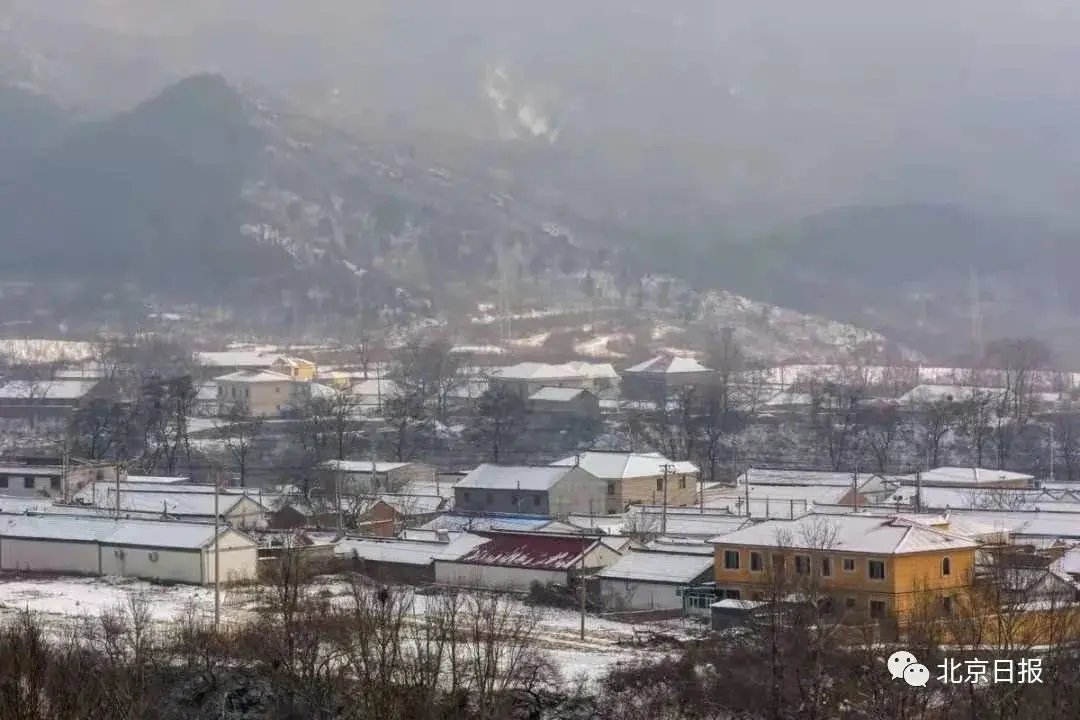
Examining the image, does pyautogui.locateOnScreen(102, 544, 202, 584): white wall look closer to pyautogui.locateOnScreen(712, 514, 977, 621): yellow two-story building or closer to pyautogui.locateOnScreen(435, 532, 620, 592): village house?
pyautogui.locateOnScreen(435, 532, 620, 592): village house

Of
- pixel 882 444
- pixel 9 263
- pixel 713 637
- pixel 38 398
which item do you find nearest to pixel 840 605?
pixel 713 637

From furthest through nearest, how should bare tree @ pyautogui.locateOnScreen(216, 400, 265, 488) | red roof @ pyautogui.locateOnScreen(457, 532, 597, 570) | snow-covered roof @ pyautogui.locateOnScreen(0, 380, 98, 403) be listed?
snow-covered roof @ pyautogui.locateOnScreen(0, 380, 98, 403) < bare tree @ pyautogui.locateOnScreen(216, 400, 265, 488) < red roof @ pyautogui.locateOnScreen(457, 532, 597, 570)

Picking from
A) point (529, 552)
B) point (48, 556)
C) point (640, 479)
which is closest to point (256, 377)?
point (640, 479)

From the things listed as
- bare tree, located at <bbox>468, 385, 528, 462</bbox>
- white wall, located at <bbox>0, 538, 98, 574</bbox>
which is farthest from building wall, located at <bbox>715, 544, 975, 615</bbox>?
bare tree, located at <bbox>468, 385, 528, 462</bbox>

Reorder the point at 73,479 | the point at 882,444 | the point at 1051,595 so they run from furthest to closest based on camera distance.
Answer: the point at 882,444 → the point at 73,479 → the point at 1051,595

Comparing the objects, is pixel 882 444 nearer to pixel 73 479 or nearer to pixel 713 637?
pixel 73 479

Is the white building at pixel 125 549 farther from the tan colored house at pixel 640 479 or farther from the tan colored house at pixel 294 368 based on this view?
the tan colored house at pixel 294 368

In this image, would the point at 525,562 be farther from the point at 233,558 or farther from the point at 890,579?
the point at 890,579
